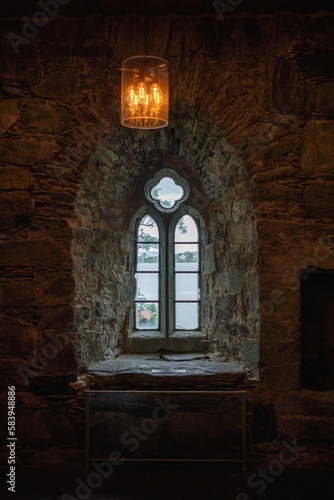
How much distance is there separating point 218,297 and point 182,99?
1.54 meters

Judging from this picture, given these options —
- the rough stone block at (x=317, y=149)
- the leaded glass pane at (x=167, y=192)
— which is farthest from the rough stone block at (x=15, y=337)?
the rough stone block at (x=317, y=149)

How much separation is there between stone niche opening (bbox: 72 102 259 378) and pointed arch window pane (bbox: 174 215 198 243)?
173 mm

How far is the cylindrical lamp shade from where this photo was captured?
115 inches

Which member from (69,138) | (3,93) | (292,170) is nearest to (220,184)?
(292,170)

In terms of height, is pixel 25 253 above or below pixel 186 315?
above

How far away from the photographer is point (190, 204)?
4.44 metres

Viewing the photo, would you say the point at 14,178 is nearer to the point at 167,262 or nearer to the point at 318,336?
the point at 167,262

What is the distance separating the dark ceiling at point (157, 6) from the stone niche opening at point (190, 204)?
2.07ft

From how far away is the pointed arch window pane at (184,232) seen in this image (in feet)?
14.7

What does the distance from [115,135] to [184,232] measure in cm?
120

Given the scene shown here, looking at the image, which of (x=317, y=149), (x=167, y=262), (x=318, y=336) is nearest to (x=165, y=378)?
(x=318, y=336)

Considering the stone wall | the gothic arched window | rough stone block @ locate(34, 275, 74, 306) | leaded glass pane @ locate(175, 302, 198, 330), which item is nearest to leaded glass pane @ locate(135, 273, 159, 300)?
the gothic arched window

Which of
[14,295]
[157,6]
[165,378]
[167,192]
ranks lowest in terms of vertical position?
[165,378]

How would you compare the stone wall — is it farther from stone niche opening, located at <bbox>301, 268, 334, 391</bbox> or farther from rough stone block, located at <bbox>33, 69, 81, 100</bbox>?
stone niche opening, located at <bbox>301, 268, 334, 391</bbox>
